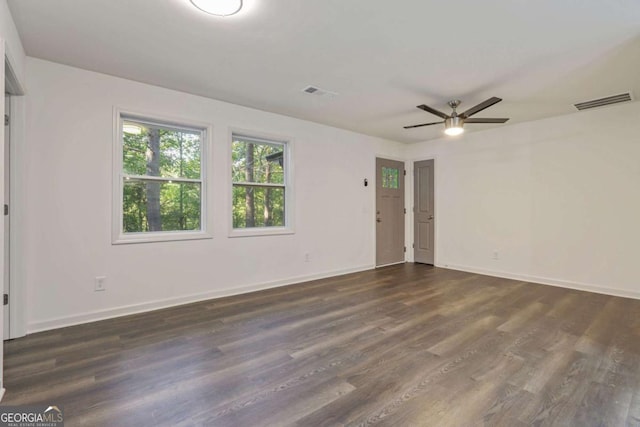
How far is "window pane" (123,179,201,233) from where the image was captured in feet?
11.2

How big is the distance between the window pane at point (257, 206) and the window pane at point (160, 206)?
528 mm

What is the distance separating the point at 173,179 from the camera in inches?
144

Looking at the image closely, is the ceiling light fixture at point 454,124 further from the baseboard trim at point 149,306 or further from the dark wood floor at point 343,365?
the baseboard trim at point 149,306

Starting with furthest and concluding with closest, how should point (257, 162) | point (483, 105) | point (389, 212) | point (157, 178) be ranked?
point (389, 212)
point (257, 162)
point (157, 178)
point (483, 105)

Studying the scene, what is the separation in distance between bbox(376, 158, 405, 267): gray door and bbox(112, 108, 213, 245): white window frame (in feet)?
10.4

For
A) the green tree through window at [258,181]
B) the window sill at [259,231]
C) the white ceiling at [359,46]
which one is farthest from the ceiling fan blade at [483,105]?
the window sill at [259,231]

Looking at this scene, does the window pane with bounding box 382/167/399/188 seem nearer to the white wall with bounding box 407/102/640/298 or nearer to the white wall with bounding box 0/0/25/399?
the white wall with bounding box 407/102/640/298

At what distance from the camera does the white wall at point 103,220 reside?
2.87 meters

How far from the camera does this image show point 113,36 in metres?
2.49

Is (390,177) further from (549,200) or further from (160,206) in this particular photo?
(160,206)

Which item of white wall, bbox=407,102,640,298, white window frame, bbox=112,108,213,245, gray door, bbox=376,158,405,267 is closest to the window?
white window frame, bbox=112,108,213,245

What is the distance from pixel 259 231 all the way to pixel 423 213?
3.44m

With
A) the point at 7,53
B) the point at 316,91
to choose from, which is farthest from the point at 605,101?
the point at 7,53

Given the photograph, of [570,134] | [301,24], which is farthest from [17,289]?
[570,134]
